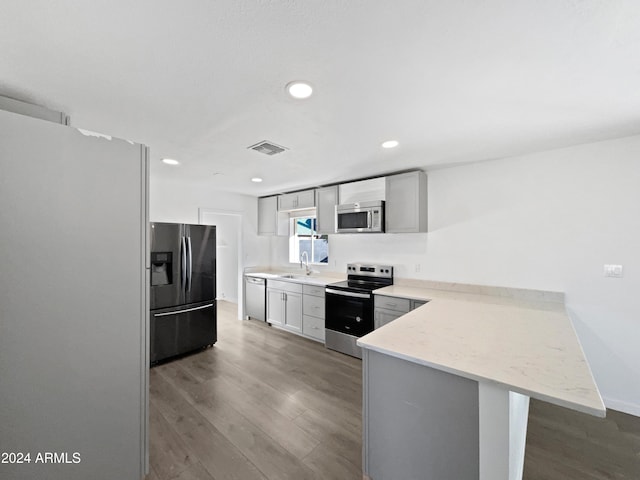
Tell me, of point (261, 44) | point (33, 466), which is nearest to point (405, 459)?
point (33, 466)

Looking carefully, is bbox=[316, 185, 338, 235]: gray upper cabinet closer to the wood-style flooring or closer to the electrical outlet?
the wood-style flooring

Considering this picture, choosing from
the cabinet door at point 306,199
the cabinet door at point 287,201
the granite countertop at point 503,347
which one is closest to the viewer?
the granite countertop at point 503,347

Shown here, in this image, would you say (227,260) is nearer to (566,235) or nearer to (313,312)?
(313,312)

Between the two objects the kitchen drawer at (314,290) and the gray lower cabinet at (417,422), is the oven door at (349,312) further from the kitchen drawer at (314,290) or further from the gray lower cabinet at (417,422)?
the gray lower cabinet at (417,422)

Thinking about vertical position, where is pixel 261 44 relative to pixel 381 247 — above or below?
above

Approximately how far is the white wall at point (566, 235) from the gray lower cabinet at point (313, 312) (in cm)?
160

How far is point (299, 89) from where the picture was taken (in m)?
1.50

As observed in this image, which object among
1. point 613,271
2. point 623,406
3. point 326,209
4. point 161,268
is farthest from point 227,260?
point 623,406

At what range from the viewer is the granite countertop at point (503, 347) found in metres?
1.01

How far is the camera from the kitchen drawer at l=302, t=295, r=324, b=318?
147 inches

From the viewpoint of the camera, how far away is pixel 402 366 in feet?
4.50

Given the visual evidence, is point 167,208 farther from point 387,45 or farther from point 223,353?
point 387,45

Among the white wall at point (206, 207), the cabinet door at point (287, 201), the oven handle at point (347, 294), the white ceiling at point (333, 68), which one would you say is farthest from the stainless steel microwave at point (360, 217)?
the white wall at point (206, 207)

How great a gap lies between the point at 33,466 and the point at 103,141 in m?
1.55
